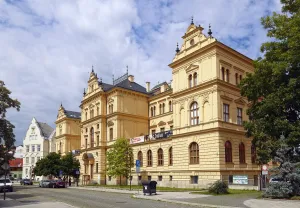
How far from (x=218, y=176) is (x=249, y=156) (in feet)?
23.9

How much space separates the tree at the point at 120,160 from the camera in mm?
46047

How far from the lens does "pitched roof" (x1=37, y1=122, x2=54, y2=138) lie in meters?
94.9

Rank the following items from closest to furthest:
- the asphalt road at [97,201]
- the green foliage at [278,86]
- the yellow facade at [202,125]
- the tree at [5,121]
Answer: the asphalt road at [97,201] < the green foliage at [278,86] < the tree at [5,121] < the yellow facade at [202,125]

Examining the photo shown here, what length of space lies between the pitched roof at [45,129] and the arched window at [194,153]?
6533cm

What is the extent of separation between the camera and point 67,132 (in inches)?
3029

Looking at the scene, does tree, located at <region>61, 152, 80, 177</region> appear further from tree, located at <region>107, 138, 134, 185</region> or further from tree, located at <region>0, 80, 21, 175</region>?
tree, located at <region>0, 80, 21, 175</region>

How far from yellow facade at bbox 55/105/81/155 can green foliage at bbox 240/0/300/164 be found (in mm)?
54647

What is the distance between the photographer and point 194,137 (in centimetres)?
3847

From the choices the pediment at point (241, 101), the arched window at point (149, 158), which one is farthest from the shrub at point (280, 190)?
the arched window at point (149, 158)

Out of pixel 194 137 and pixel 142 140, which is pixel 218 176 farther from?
pixel 142 140

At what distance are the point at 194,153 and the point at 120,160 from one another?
12552 mm

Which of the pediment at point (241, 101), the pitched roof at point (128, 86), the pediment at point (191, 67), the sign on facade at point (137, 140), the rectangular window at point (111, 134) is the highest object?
the pitched roof at point (128, 86)

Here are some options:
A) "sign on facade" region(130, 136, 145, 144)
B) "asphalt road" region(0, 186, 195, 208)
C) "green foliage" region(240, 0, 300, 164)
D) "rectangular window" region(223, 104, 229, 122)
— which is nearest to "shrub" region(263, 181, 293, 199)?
"green foliage" region(240, 0, 300, 164)

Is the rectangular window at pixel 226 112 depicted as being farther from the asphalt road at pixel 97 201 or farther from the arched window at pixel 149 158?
the asphalt road at pixel 97 201
